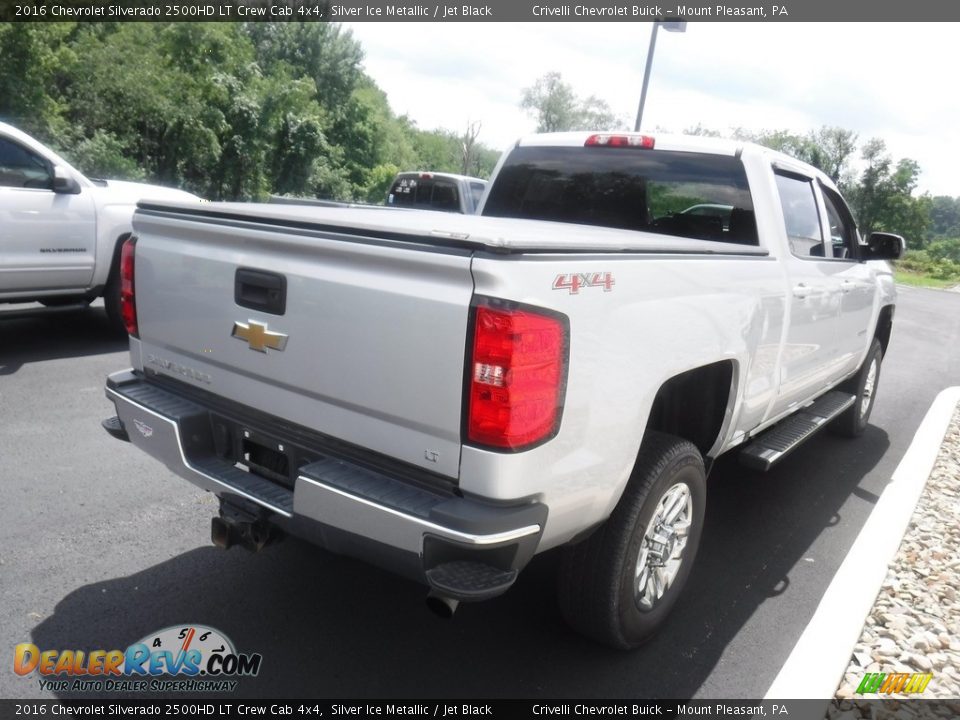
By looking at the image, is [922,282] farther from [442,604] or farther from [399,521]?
[399,521]

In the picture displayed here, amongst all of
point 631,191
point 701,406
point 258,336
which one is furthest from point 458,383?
point 631,191

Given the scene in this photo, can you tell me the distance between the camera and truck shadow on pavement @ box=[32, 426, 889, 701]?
282 centimetres

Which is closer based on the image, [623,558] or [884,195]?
[623,558]

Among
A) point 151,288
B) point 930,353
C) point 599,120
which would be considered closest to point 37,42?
point 151,288

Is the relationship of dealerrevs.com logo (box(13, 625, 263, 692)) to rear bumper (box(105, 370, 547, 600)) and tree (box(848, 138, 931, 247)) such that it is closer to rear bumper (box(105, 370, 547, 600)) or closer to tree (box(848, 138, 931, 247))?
rear bumper (box(105, 370, 547, 600))

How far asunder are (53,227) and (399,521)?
579cm

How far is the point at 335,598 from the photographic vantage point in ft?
10.8

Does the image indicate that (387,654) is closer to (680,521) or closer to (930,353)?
(680,521)

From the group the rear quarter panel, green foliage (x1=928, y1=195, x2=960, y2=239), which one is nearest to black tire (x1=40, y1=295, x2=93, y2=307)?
the rear quarter panel

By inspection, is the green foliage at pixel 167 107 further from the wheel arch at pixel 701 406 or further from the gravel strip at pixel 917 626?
the gravel strip at pixel 917 626

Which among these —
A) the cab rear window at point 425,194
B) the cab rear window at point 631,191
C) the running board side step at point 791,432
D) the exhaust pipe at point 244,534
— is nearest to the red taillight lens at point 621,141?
the cab rear window at point 631,191

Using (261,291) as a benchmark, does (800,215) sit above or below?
above

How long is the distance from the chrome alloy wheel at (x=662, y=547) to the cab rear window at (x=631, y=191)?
5.15 feet

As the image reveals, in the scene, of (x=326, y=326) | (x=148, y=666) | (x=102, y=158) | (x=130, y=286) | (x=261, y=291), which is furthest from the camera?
(x=102, y=158)
